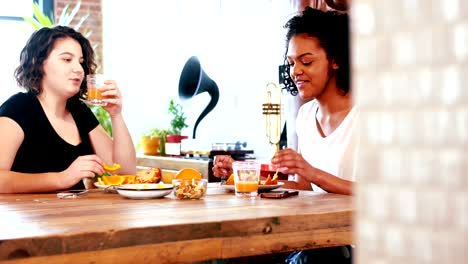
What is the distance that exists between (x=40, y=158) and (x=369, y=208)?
2368mm

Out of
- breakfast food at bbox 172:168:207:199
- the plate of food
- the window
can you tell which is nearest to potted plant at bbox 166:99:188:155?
the window

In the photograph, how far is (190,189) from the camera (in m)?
1.95

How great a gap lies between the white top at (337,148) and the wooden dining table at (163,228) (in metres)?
0.44

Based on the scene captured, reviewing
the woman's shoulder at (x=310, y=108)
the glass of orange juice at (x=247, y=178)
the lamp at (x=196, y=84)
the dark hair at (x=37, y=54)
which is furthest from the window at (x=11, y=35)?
the glass of orange juice at (x=247, y=178)

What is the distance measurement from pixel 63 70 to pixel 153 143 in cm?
291

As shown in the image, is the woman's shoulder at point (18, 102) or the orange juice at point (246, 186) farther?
the woman's shoulder at point (18, 102)

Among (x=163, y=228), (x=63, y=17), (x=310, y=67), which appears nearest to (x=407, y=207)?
(x=163, y=228)

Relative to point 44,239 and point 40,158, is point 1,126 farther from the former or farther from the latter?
point 44,239

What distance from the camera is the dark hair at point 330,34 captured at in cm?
255

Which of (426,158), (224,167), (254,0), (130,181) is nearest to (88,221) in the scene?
(130,181)

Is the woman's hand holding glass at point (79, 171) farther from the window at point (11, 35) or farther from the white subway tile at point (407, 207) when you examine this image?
the window at point (11, 35)

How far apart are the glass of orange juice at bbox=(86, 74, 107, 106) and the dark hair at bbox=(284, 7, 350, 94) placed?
0.80 m

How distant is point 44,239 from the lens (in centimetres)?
121

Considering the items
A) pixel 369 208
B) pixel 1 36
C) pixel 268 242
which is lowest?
pixel 268 242
